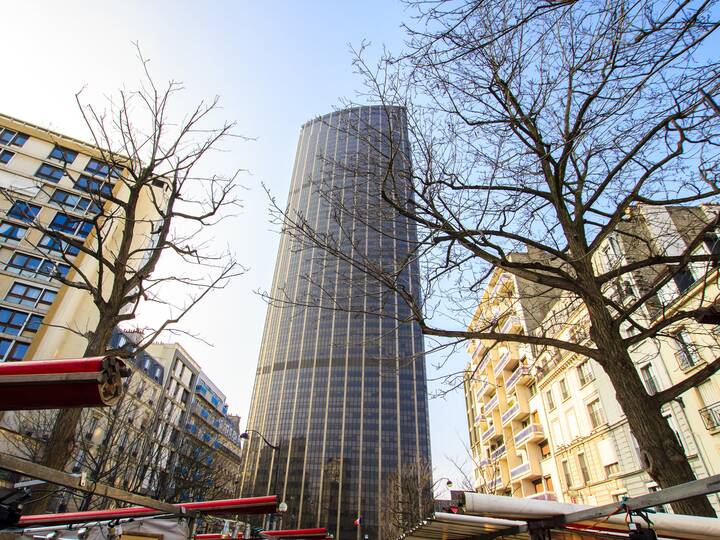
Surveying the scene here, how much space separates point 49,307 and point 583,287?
1531 inches

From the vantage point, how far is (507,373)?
33.5m

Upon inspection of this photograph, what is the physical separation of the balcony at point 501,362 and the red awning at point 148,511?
28541mm

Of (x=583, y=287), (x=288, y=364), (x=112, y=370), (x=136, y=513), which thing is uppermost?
(x=288, y=364)

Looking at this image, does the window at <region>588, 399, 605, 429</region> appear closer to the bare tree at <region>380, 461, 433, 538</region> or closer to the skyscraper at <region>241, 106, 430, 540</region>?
the bare tree at <region>380, 461, 433, 538</region>

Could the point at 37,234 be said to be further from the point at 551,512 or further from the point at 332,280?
the point at 551,512

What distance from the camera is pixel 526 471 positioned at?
2680 centimetres

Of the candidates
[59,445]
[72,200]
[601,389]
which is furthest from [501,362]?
[72,200]

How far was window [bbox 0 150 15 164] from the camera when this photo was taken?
35.9 meters

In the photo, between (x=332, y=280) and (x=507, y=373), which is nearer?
(x=332, y=280)

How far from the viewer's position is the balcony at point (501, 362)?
3203 cm

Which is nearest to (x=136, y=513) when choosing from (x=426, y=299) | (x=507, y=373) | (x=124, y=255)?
(x=124, y=255)

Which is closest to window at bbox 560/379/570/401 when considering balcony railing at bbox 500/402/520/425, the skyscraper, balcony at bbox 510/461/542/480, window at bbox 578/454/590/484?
window at bbox 578/454/590/484

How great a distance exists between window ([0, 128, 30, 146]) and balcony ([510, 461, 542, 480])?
51695 millimetres

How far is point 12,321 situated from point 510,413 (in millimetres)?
39044
